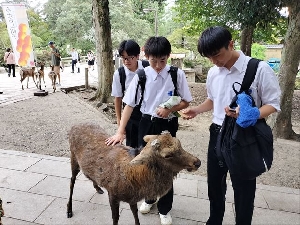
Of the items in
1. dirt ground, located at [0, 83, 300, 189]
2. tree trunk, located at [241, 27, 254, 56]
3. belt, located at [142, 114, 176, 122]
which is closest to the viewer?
belt, located at [142, 114, 176, 122]

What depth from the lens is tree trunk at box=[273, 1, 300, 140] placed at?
588 cm

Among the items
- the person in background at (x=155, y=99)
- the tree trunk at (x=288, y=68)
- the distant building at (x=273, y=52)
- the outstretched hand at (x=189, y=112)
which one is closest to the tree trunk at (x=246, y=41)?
the tree trunk at (x=288, y=68)

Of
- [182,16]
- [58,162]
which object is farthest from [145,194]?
[182,16]

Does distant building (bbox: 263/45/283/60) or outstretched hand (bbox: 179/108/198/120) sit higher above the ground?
distant building (bbox: 263/45/283/60)

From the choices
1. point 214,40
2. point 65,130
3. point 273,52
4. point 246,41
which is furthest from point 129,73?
point 273,52

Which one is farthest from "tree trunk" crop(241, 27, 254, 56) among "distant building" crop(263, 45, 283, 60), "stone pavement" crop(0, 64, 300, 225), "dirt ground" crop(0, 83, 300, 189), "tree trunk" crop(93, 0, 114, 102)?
"distant building" crop(263, 45, 283, 60)

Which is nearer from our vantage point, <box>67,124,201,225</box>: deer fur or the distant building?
<box>67,124,201,225</box>: deer fur

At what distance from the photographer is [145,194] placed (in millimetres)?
2264

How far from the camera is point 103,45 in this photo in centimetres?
924

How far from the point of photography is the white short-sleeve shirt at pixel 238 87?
194cm

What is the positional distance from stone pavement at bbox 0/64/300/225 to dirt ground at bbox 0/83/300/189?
58 cm

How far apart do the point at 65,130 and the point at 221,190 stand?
468 cm

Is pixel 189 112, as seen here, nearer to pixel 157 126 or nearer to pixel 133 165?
pixel 157 126

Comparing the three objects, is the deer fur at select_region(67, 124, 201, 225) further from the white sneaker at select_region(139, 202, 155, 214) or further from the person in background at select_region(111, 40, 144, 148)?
the white sneaker at select_region(139, 202, 155, 214)
